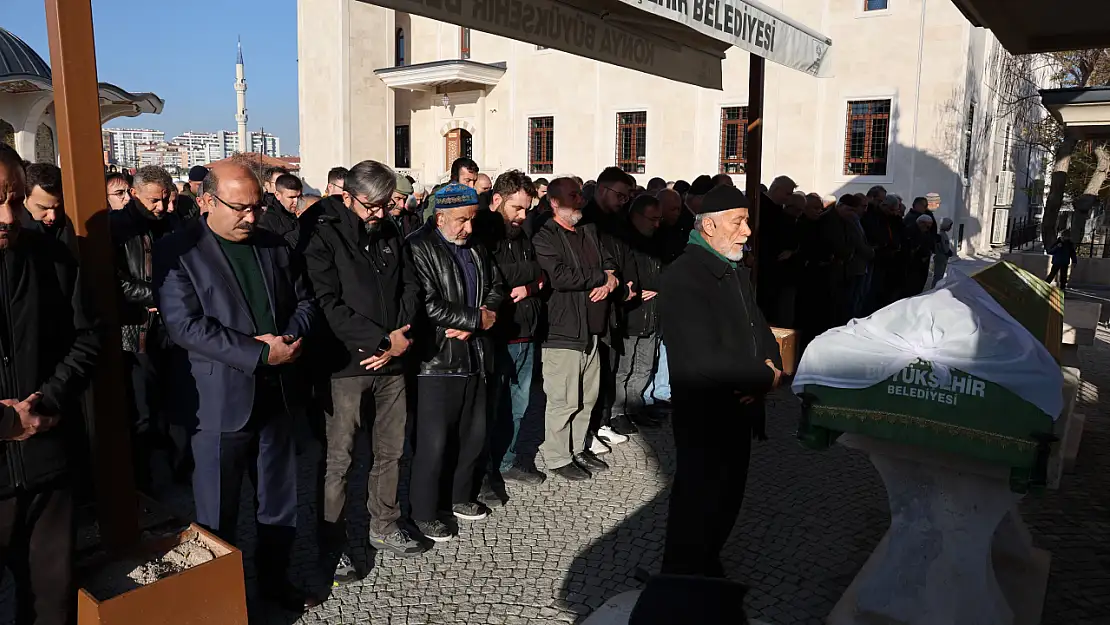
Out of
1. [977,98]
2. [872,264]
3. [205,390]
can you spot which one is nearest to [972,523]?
[205,390]

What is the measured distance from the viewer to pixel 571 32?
4.89m

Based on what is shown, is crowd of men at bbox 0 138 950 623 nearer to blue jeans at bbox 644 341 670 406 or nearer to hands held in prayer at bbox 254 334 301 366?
hands held in prayer at bbox 254 334 301 366

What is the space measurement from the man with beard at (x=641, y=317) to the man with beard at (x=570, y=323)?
25.5 inches

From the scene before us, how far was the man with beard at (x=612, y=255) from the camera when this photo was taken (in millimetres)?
6090

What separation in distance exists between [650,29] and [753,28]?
0.72 meters

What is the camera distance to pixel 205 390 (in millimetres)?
3330

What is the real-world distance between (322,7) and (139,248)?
2718 centimetres

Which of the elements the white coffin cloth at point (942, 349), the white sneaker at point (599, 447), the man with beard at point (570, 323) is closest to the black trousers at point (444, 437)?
the man with beard at point (570, 323)

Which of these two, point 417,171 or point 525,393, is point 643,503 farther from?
point 417,171

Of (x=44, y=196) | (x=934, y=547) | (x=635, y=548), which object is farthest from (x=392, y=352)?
(x=934, y=547)

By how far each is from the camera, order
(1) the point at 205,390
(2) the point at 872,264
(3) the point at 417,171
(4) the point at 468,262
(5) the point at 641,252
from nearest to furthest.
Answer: (1) the point at 205,390, (4) the point at 468,262, (5) the point at 641,252, (2) the point at 872,264, (3) the point at 417,171

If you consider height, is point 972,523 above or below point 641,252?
below

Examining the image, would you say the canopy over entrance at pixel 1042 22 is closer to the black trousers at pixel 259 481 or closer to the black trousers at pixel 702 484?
the black trousers at pixel 702 484

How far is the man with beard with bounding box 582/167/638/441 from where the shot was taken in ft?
20.0
